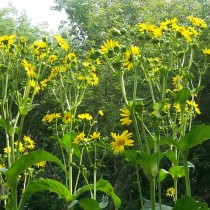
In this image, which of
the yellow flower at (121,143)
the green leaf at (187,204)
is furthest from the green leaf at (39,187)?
the green leaf at (187,204)

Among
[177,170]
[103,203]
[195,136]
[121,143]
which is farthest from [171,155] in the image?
[103,203]

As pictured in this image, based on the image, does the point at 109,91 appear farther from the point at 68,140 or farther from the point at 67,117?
the point at 68,140

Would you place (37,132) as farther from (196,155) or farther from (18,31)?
(196,155)

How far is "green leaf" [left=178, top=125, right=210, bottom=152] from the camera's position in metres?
2.14

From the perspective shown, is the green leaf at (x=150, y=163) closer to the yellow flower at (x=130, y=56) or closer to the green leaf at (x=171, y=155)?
the green leaf at (x=171, y=155)

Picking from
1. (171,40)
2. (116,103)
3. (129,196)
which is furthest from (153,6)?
(171,40)

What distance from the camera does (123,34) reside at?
7.77ft

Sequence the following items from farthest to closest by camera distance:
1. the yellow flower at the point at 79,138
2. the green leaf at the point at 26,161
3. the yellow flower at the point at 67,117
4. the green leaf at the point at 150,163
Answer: the yellow flower at the point at 67,117
the yellow flower at the point at 79,138
the green leaf at the point at 26,161
the green leaf at the point at 150,163

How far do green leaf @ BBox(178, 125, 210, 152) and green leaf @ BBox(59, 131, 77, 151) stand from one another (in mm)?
828

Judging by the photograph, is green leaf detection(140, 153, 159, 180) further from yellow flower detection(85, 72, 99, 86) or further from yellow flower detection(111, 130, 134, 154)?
yellow flower detection(85, 72, 99, 86)

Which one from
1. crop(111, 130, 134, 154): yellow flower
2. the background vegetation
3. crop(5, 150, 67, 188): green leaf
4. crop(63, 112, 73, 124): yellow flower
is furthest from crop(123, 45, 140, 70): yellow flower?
the background vegetation

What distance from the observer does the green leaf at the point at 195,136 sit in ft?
7.02

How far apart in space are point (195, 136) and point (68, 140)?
1.00 metres

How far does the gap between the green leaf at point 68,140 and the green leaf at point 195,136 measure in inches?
32.6
